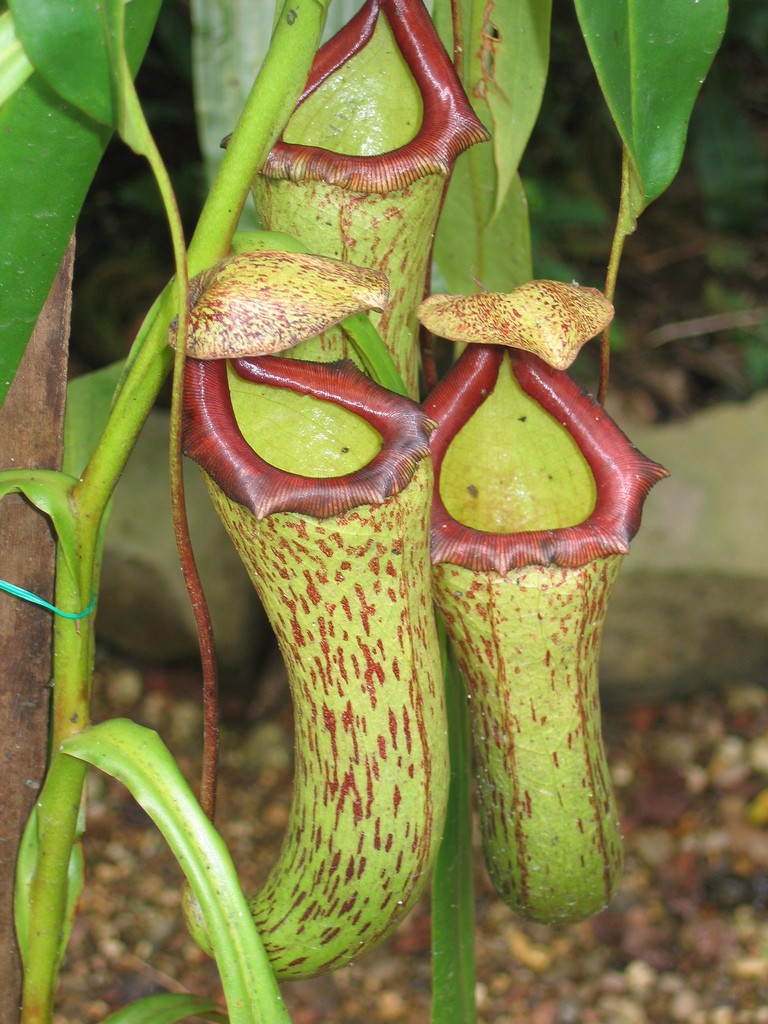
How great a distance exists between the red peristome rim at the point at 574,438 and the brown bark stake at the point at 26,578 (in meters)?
0.31

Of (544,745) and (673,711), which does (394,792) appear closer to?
(544,745)

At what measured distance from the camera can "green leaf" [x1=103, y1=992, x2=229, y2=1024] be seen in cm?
93

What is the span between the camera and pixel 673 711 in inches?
98.8

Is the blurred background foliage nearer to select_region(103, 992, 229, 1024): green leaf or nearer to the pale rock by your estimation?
the pale rock

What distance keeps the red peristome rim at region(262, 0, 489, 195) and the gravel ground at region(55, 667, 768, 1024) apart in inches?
61.5

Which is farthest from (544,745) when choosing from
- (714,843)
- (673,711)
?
(673,711)

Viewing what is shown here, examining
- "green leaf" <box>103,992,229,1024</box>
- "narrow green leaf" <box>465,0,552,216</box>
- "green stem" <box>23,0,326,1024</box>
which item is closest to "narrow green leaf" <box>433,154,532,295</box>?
"narrow green leaf" <box>465,0,552,216</box>

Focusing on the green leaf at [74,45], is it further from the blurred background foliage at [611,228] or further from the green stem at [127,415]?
the blurred background foliage at [611,228]

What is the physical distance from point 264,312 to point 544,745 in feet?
1.51

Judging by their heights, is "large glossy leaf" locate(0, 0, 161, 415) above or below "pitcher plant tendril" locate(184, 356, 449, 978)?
above

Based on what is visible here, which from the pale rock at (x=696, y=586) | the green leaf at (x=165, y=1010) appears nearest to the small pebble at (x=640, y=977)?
the pale rock at (x=696, y=586)

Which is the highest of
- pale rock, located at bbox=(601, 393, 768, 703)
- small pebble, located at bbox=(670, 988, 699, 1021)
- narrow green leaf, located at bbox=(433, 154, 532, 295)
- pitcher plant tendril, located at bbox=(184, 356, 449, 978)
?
narrow green leaf, located at bbox=(433, 154, 532, 295)

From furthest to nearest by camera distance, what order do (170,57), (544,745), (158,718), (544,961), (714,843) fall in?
(170,57) < (158,718) < (714,843) < (544,961) < (544,745)

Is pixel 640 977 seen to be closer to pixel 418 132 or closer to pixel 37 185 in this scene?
pixel 418 132
